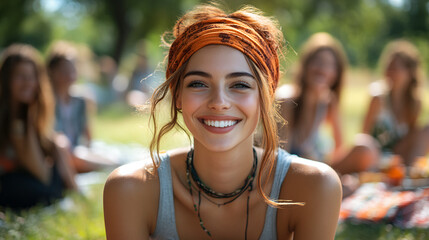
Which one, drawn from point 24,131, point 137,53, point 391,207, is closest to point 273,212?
point 391,207

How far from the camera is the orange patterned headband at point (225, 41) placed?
233 centimetres

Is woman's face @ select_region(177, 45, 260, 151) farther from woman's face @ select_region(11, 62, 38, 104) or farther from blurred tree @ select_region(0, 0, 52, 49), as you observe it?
blurred tree @ select_region(0, 0, 52, 49)

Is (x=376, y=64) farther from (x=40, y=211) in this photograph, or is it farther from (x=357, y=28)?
(x=40, y=211)

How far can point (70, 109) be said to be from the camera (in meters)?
6.25

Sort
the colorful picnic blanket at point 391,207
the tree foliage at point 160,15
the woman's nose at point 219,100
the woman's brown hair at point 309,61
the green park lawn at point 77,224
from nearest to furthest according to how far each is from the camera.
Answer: the woman's nose at point 219,100 < the green park lawn at point 77,224 < the colorful picnic blanket at point 391,207 < the woman's brown hair at point 309,61 < the tree foliage at point 160,15

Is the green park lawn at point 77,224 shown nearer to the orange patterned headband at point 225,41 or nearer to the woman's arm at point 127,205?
the woman's arm at point 127,205

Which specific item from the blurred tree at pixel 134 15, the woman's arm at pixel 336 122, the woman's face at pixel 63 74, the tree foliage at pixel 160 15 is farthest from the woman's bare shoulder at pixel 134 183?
the blurred tree at pixel 134 15

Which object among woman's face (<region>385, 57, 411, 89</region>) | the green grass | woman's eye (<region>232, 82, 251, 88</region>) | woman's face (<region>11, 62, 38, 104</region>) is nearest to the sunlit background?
the green grass

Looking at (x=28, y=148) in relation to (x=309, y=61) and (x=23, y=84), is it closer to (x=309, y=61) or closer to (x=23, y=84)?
(x=23, y=84)

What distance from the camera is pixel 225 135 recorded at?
2.35 m

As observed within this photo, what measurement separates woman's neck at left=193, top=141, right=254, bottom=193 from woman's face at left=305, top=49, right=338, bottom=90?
2.97m

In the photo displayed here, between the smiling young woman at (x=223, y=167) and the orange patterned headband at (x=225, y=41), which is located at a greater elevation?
the orange patterned headband at (x=225, y=41)

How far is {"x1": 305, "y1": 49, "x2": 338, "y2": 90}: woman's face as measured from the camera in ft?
17.5

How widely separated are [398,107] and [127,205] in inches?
180
